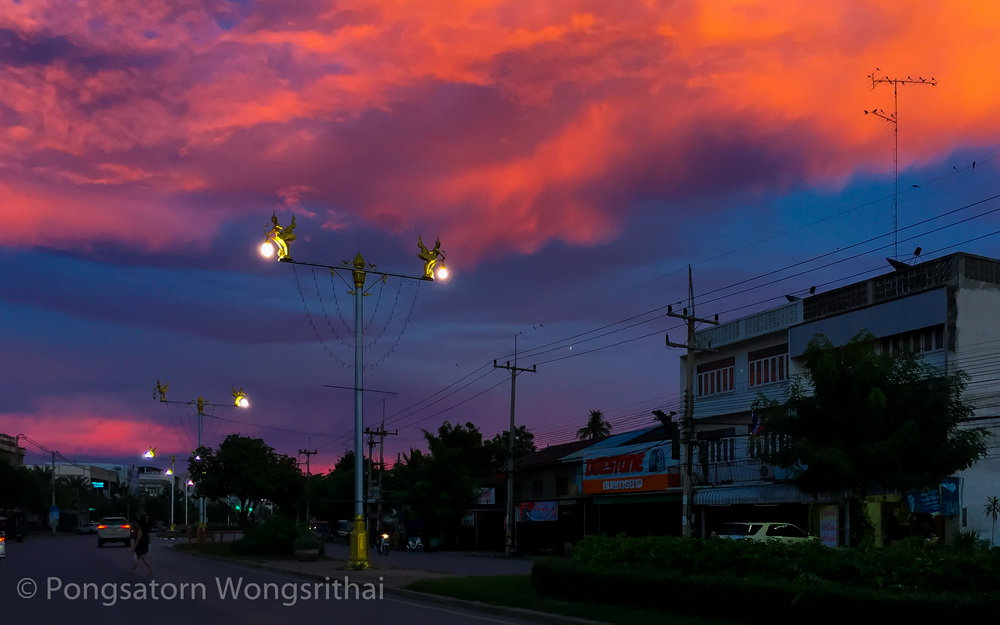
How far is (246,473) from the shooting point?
4866 centimetres

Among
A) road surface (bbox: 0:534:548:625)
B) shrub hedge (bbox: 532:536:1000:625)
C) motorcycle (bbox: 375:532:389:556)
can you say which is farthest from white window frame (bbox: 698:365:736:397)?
shrub hedge (bbox: 532:536:1000:625)

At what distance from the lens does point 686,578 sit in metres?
15.2

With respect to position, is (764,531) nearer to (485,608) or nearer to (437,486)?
(485,608)

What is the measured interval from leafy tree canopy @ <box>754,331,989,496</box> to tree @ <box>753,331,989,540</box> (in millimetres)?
26

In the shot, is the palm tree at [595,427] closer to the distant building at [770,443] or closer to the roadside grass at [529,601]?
the distant building at [770,443]

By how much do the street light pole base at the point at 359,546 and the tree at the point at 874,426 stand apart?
12267 millimetres

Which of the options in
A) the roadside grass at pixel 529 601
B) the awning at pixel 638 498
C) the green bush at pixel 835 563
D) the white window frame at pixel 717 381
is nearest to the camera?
the green bush at pixel 835 563

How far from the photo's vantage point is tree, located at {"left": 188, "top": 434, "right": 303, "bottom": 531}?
48906 millimetres

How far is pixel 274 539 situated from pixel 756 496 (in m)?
18.7

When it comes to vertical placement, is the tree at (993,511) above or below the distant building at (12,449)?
above

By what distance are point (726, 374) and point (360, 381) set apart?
2145 centimetres

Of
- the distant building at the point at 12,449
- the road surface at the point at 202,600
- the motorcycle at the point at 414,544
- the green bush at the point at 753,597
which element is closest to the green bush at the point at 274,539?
the road surface at the point at 202,600

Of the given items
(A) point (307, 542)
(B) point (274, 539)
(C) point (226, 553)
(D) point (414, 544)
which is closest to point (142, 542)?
(A) point (307, 542)

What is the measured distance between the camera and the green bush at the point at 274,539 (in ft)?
126
